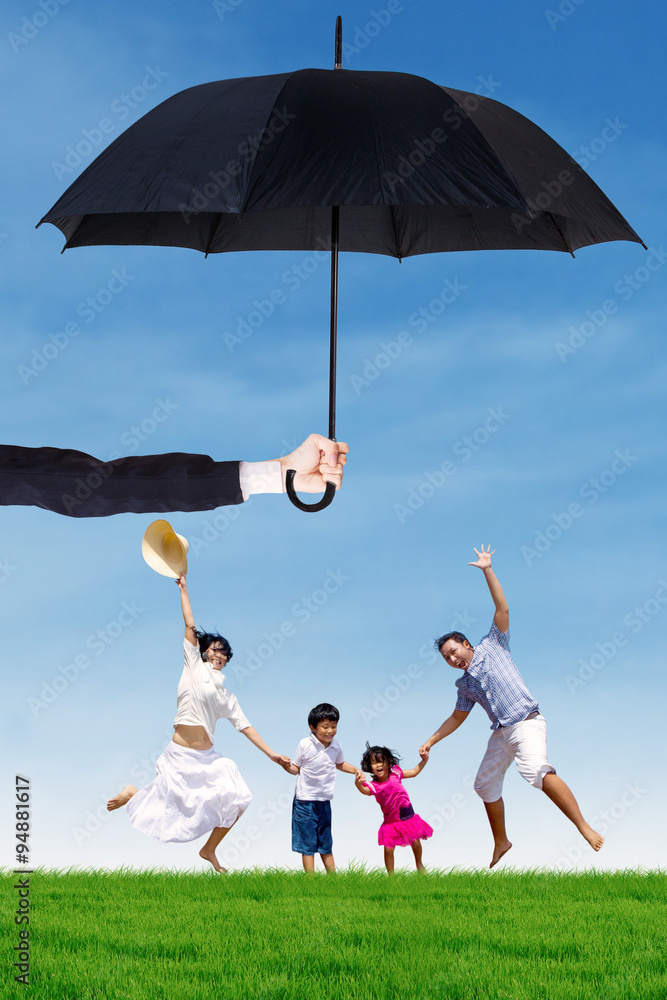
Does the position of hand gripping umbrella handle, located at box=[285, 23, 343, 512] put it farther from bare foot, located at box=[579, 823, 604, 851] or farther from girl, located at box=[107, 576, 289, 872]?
bare foot, located at box=[579, 823, 604, 851]

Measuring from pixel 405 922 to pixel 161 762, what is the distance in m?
2.35

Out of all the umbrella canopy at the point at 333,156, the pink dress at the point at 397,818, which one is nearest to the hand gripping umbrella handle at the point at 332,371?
the umbrella canopy at the point at 333,156

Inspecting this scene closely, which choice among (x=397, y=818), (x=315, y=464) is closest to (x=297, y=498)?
(x=315, y=464)

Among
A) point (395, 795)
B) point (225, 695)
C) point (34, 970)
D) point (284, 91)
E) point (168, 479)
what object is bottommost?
point (34, 970)

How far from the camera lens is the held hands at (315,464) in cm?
559

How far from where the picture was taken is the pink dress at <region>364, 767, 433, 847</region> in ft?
26.1

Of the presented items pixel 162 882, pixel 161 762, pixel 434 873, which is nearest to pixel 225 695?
pixel 161 762

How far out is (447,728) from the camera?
793 cm

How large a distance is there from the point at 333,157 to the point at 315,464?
1.56m

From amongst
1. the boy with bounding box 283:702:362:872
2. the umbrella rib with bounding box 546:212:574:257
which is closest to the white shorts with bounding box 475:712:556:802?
the boy with bounding box 283:702:362:872

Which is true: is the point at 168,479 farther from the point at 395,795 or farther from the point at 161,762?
the point at 395,795

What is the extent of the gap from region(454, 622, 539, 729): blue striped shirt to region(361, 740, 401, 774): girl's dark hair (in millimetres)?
926

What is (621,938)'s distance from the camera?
590cm

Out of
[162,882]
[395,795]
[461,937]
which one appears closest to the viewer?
[461,937]
